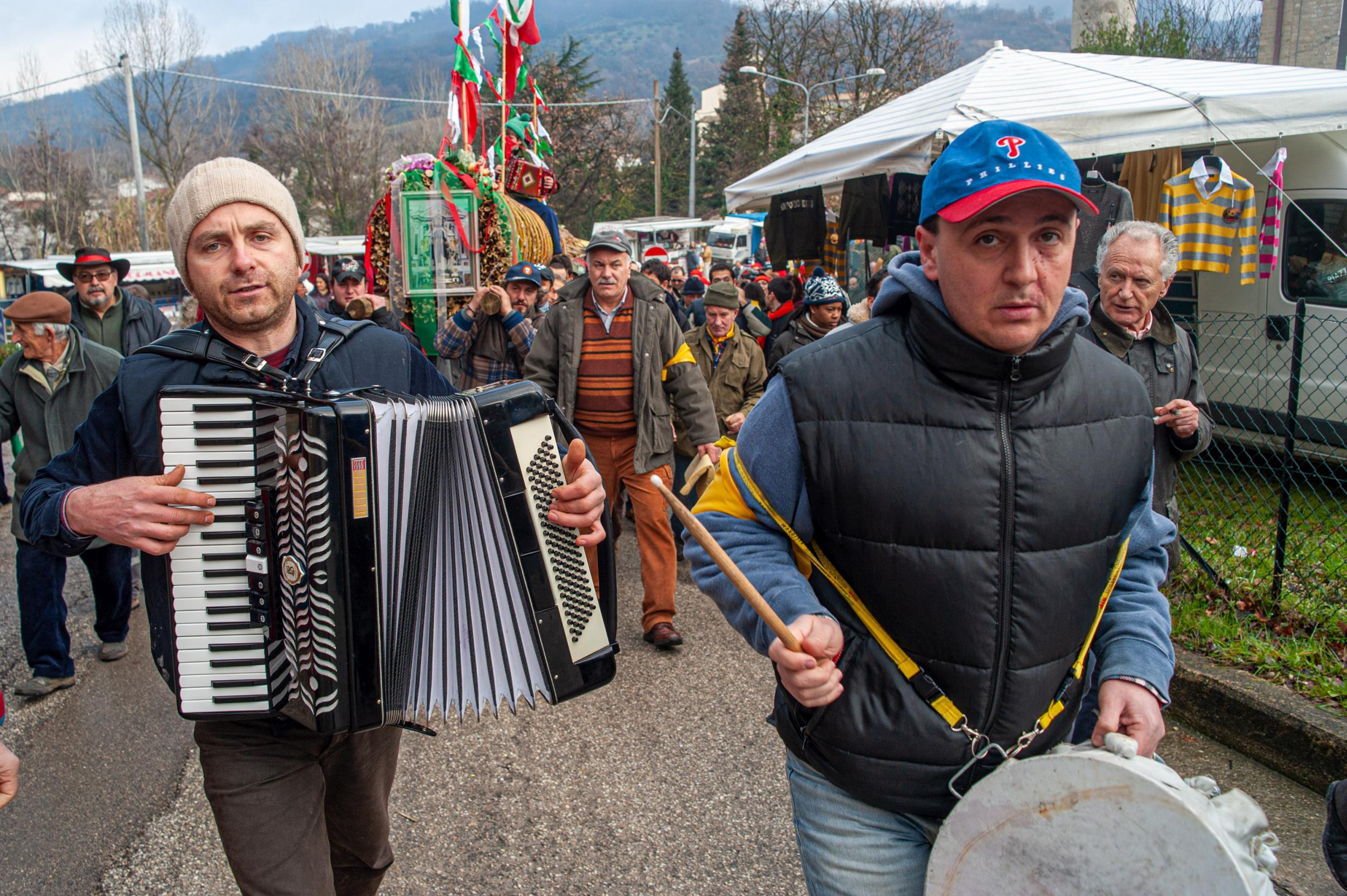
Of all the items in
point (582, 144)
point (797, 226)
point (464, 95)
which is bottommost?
point (797, 226)

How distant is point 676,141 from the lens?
57.3m

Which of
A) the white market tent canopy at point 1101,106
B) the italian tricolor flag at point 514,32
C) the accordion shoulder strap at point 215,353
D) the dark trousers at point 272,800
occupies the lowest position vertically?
the dark trousers at point 272,800

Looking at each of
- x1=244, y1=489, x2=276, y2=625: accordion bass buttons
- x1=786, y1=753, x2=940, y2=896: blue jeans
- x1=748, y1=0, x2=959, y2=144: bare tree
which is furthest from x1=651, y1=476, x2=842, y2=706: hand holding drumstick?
x1=748, y1=0, x2=959, y2=144: bare tree

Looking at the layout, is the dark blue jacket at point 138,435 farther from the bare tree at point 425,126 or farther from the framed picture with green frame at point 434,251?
the bare tree at point 425,126

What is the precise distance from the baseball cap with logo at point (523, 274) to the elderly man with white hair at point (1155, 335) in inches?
157

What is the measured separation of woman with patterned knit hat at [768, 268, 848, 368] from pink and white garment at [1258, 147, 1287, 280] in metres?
2.93

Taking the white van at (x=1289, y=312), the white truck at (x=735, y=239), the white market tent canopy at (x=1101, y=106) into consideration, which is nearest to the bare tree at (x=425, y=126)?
the white truck at (x=735, y=239)

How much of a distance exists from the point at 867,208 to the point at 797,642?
337 inches

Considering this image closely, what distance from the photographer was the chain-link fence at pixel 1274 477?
487cm

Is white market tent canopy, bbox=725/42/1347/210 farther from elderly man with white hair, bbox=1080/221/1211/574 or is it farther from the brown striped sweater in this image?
the brown striped sweater

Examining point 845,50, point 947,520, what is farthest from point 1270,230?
point 845,50

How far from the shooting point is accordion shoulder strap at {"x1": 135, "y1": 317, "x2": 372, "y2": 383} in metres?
2.14

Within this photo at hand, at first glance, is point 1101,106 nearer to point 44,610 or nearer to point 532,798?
point 532,798

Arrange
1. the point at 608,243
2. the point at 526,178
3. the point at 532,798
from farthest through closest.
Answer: the point at 526,178 < the point at 608,243 < the point at 532,798
